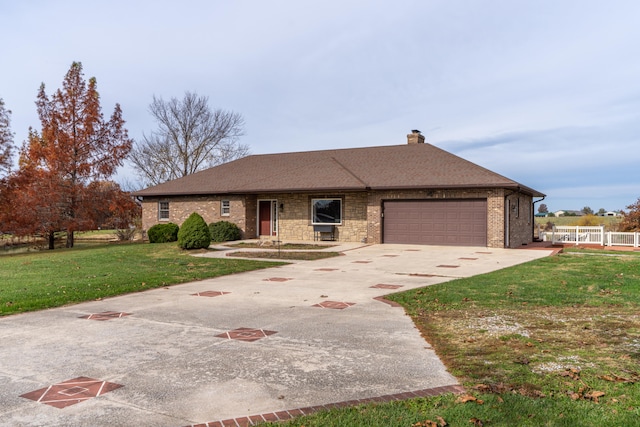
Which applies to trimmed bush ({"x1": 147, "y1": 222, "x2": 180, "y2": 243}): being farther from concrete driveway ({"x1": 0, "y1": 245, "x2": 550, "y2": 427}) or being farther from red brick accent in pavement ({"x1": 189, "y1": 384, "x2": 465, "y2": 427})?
red brick accent in pavement ({"x1": 189, "y1": 384, "x2": 465, "y2": 427})

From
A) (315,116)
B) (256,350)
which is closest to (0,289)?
(256,350)

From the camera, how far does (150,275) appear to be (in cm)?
1116

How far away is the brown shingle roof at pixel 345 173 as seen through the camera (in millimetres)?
21000

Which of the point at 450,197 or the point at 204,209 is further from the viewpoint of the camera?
the point at 204,209

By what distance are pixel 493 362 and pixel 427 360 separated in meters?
0.61

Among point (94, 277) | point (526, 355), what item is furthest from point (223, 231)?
point (526, 355)

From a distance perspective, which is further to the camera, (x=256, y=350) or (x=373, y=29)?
(x=373, y=29)

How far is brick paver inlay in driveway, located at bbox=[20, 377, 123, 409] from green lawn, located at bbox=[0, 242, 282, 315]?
158 inches

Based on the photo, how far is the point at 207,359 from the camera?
182 inches

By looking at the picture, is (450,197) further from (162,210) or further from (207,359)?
(207,359)

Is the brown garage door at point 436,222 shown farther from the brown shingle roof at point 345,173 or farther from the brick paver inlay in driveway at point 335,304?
the brick paver inlay in driveway at point 335,304

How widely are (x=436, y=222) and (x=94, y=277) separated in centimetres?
1488

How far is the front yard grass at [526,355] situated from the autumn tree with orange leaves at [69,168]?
2179 cm

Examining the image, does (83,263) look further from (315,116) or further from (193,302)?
(315,116)
